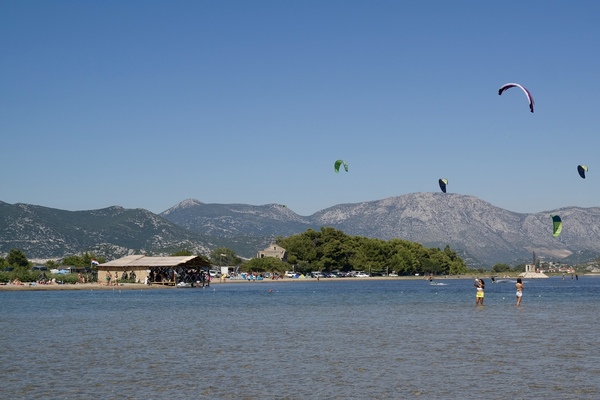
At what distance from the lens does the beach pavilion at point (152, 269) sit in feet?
353

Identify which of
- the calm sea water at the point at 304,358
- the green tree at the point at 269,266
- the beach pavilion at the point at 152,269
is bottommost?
the calm sea water at the point at 304,358

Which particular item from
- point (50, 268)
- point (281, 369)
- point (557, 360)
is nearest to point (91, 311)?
point (281, 369)

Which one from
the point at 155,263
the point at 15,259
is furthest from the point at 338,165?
the point at 15,259

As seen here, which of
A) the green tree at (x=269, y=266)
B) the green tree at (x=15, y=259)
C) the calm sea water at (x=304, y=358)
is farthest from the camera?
the green tree at (x=269, y=266)

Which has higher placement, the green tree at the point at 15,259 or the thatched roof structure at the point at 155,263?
the green tree at the point at 15,259

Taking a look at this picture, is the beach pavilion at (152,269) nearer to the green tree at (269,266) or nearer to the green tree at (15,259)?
the green tree at (15,259)

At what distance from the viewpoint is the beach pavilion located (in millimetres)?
107500

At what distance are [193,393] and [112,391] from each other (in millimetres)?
2038

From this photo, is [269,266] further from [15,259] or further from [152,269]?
[152,269]

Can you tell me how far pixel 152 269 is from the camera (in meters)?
110

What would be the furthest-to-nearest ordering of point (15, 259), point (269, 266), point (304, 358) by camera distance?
point (269, 266) < point (15, 259) < point (304, 358)

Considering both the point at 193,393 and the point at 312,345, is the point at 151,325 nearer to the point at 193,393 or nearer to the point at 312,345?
the point at 312,345

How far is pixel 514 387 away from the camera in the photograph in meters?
19.5

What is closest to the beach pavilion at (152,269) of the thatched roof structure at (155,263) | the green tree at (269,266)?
the thatched roof structure at (155,263)
